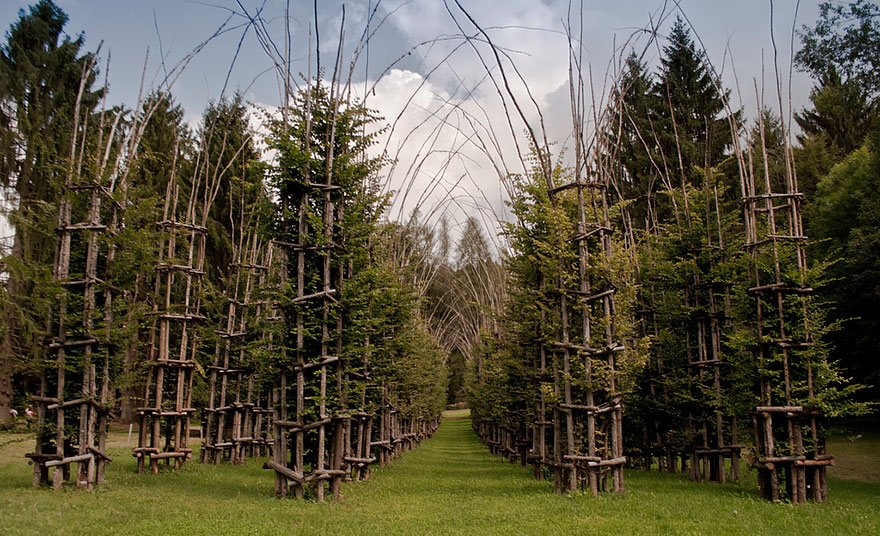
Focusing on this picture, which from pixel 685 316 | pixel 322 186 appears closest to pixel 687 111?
pixel 685 316

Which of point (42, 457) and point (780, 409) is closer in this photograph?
point (42, 457)

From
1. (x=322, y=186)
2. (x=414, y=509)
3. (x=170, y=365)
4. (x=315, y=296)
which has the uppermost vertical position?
(x=322, y=186)

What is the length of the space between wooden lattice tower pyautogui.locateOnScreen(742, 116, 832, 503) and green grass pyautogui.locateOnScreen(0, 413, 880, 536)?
60 centimetres

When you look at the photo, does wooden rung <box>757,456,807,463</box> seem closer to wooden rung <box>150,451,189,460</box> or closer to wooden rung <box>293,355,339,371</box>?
wooden rung <box>293,355,339,371</box>

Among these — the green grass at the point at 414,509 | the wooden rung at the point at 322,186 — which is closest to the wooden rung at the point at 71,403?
the green grass at the point at 414,509

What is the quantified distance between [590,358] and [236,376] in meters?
10.9

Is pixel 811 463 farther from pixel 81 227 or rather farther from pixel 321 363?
pixel 81 227

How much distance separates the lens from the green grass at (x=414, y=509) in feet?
29.4

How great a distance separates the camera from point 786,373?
12.2 m

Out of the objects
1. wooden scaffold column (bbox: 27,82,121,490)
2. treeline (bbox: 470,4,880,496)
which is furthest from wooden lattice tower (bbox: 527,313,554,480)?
wooden scaffold column (bbox: 27,82,121,490)

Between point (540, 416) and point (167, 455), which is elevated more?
point (540, 416)

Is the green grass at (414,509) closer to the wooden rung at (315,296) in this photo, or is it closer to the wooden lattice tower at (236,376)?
the wooden lattice tower at (236,376)

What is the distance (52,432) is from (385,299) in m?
6.48

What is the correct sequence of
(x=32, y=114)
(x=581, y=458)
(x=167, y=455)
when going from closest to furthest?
1. (x=581, y=458)
2. (x=167, y=455)
3. (x=32, y=114)
